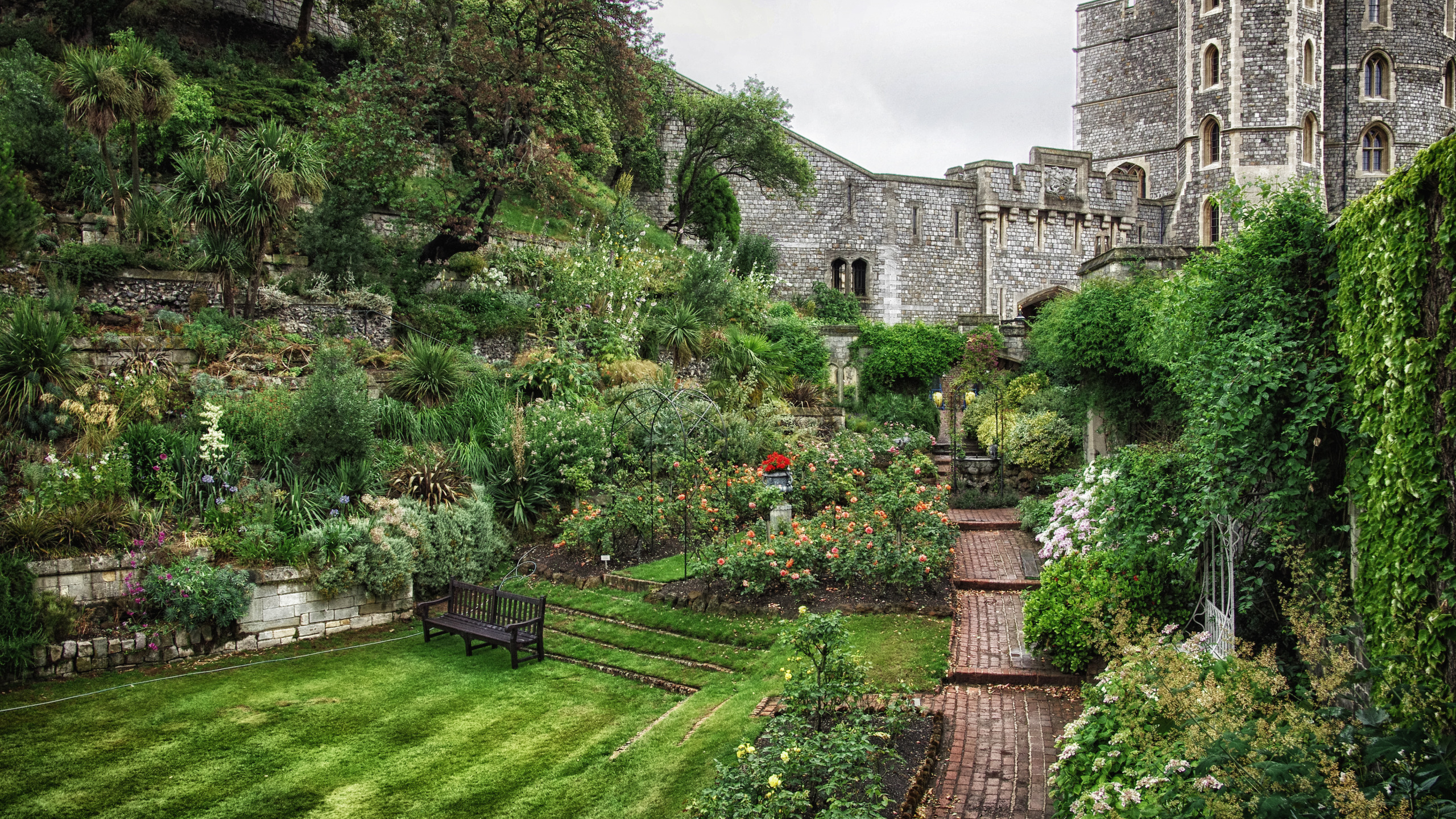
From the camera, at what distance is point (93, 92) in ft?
37.1

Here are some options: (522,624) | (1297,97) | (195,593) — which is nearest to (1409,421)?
(522,624)

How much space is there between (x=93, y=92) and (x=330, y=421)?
20.3ft

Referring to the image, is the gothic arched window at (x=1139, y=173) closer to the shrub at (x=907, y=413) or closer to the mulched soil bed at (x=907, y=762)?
the shrub at (x=907, y=413)

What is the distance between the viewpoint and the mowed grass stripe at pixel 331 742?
17.0ft

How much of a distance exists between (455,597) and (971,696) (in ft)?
16.1

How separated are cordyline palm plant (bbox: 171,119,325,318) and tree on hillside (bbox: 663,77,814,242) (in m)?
13.2

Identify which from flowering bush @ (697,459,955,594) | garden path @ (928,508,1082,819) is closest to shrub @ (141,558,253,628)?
flowering bush @ (697,459,955,594)

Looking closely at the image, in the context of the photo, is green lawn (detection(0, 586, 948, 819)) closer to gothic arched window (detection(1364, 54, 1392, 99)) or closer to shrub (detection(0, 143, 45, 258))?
shrub (detection(0, 143, 45, 258))

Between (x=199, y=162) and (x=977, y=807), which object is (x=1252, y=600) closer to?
(x=977, y=807)

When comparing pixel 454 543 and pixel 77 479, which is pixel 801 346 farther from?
pixel 77 479

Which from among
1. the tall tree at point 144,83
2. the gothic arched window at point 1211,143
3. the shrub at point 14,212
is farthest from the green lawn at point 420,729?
the gothic arched window at point 1211,143

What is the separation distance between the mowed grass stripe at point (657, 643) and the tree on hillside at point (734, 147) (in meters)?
17.4

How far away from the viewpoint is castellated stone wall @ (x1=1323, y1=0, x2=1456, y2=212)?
28.9 meters

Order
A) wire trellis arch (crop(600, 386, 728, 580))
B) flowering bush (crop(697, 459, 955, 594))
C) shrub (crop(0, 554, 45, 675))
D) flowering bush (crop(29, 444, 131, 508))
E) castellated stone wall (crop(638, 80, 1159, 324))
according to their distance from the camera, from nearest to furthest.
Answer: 1. shrub (crop(0, 554, 45, 675))
2. flowering bush (crop(29, 444, 131, 508))
3. flowering bush (crop(697, 459, 955, 594))
4. wire trellis arch (crop(600, 386, 728, 580))
5. castellated stone wall (crop(638, 80, 1159, 324))
